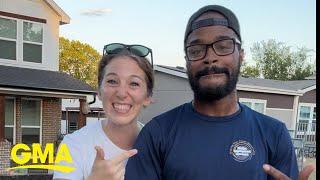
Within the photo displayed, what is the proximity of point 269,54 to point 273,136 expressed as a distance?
4765 centimetres

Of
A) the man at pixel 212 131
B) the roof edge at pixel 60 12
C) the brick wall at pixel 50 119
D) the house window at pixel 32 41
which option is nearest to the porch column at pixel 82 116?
the brick wall at pixel 50 119

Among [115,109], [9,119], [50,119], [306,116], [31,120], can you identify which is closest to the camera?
[115,109]

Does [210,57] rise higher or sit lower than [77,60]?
lower

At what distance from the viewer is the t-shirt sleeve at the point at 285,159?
1.83 m

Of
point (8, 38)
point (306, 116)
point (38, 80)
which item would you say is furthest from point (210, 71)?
point (306, 116)

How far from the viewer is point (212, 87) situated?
1.88m

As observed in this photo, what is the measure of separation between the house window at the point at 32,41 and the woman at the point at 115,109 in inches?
489

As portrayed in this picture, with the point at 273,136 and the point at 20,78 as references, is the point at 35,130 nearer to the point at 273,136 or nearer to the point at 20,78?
the point at 20,78

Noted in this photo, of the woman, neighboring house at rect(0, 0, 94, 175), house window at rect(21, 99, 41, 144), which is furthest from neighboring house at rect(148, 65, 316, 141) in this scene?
the woman

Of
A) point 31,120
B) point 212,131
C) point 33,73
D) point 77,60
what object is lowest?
point 31,120

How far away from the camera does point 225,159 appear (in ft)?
5.90

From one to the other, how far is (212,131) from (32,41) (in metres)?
13.1

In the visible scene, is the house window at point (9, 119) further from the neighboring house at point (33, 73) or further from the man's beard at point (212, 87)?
the man's beard at point (212, 87)

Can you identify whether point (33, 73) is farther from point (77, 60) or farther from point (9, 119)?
point (77, 60)
